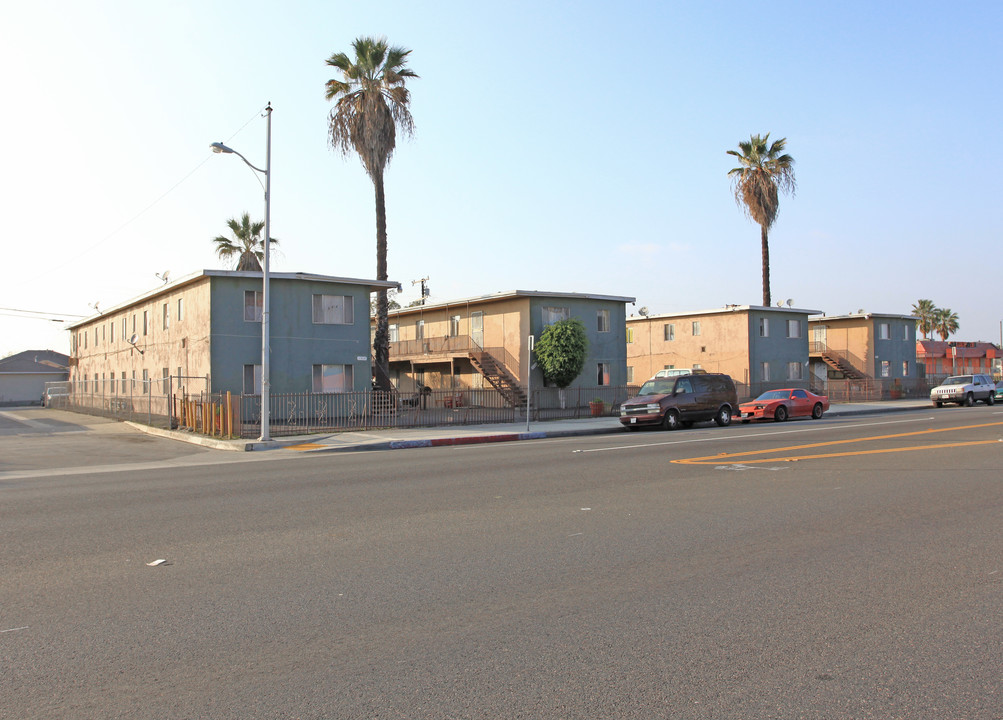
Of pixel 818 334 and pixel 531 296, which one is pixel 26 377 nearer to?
pixel 531 296

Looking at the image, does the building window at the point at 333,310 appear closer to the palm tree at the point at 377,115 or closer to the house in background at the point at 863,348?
the palm tree at the point at 377,115

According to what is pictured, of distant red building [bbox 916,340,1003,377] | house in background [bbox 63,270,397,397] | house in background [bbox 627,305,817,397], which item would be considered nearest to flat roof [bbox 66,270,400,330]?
house in background [bbox 63,270,397,397]

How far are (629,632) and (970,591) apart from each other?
2999 millimetres

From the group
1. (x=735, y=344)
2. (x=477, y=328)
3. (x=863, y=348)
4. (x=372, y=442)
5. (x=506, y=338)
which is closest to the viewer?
(x=372, y=442)

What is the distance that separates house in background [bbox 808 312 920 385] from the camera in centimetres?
5422

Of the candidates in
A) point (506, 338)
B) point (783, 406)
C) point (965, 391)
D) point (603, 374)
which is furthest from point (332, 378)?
point (965, 391)

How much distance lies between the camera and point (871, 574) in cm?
677

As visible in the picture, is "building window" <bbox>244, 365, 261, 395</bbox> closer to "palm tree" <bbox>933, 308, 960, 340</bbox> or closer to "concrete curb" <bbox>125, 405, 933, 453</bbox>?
"concrete curb" <bbox>125, 405, 933, 453</bbox>

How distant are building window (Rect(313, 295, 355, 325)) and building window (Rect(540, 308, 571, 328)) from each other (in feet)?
35.2

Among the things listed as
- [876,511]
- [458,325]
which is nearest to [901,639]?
[876,511]

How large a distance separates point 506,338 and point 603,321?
5.23 meters

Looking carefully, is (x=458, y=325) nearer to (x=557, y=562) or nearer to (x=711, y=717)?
(x=557, y=562)

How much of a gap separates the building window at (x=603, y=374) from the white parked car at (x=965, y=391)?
17692mm

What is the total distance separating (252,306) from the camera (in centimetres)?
2995
